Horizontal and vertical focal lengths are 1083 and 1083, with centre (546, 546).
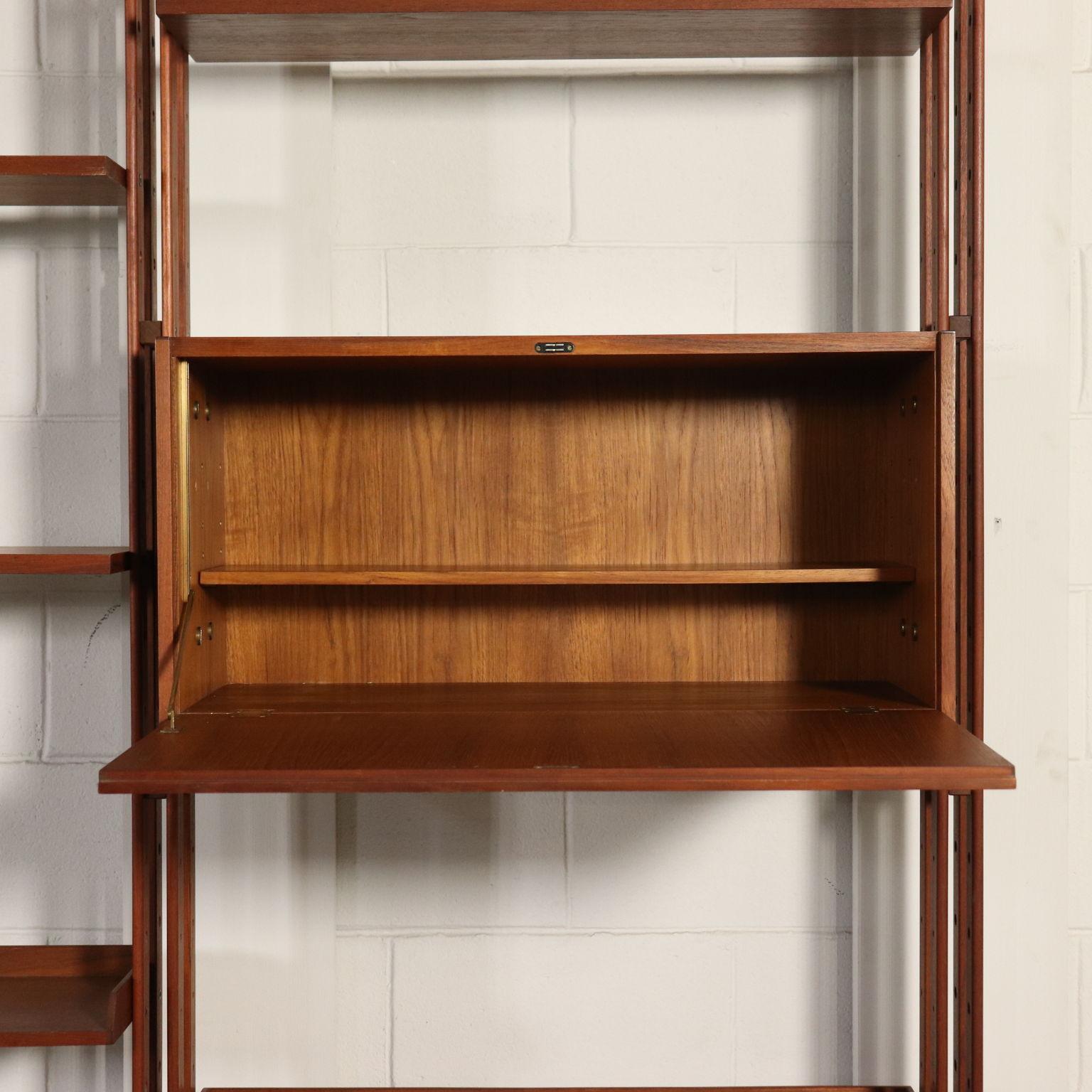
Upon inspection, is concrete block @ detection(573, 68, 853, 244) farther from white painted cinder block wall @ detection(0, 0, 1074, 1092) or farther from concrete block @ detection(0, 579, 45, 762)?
concrete block @ detection(0, 579, 45, 762)

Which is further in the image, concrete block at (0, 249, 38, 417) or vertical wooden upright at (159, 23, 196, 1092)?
concrete block at (0, 249, 38, 417)

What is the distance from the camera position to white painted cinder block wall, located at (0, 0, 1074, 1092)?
1.56m

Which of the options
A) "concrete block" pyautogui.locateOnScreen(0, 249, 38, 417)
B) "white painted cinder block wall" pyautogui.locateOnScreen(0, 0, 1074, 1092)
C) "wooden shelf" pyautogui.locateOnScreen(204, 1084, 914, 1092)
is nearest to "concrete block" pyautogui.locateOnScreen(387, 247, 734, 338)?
"white painted cinder block wall" pyautogui.locateOnScreen(0, 0, 1074, 1092)

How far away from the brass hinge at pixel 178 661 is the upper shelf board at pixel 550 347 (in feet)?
0.99

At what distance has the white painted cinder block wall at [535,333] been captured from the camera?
1562mm

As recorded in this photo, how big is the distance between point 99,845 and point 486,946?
23.6 inches

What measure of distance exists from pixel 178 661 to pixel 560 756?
0.49 metres

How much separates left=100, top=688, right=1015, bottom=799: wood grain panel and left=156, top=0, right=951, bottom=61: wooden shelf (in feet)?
2.80

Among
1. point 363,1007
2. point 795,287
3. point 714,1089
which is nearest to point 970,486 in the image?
point 795,287

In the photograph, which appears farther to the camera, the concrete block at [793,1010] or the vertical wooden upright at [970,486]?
the concrete block at [793,1010]

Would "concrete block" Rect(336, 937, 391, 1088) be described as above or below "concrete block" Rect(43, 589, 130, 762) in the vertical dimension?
below

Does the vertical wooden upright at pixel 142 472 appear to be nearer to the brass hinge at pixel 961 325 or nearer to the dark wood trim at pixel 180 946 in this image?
the dark wood trim at pixel 180 946

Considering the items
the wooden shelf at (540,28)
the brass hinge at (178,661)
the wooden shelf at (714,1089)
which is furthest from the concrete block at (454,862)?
the wooden shelf at (540,28)
